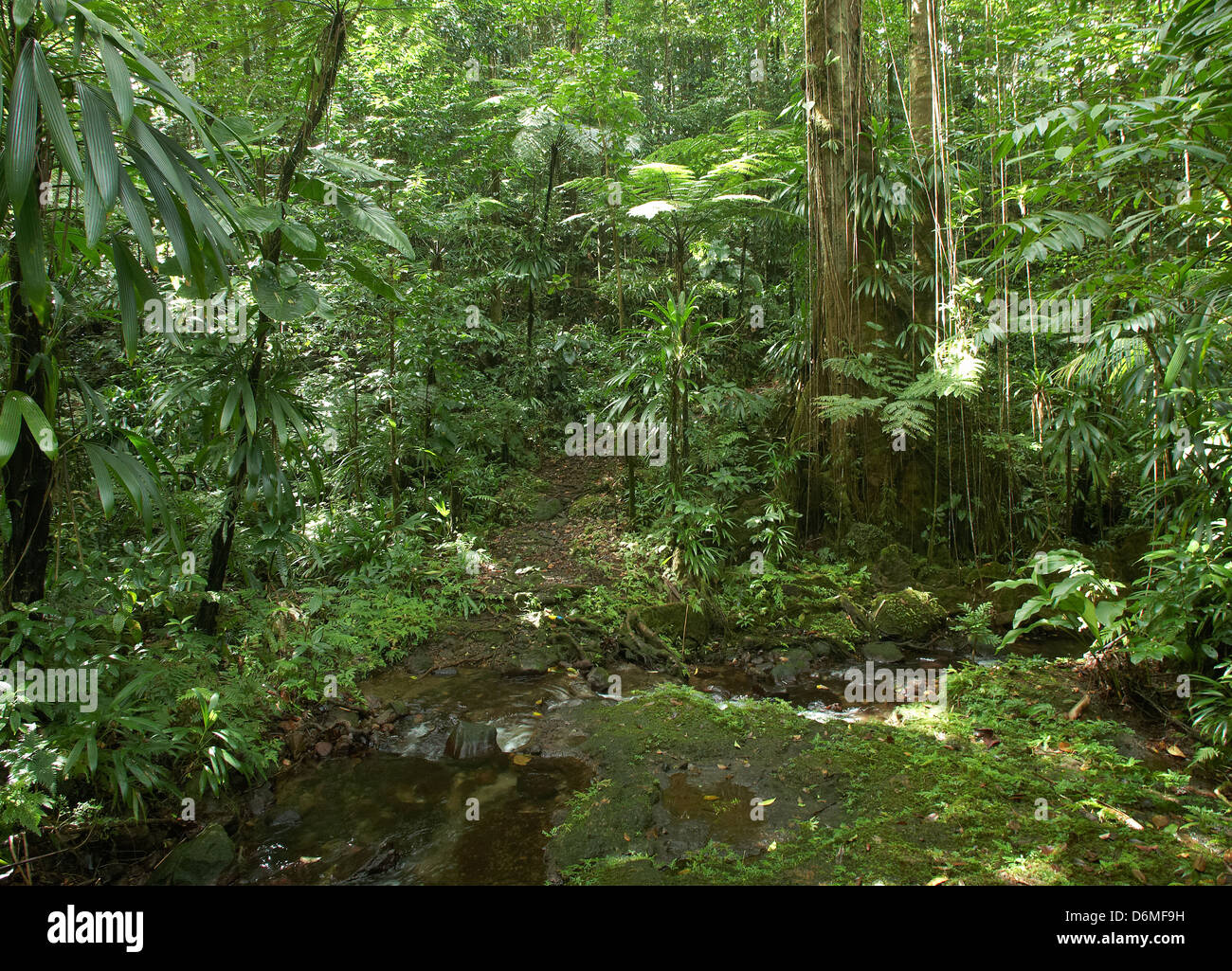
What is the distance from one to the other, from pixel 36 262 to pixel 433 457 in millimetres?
4876

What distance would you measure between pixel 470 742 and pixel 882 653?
3.08 m

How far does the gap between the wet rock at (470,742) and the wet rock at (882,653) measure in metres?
2.85

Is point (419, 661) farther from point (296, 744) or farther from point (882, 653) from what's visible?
point (882, 653)

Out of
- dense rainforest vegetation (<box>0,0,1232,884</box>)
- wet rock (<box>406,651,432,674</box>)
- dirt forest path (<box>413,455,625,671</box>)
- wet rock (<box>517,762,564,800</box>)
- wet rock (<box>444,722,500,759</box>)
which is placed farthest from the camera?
dirt forest path (<box>413,455,625,671</box>)

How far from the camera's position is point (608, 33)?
9.73 m

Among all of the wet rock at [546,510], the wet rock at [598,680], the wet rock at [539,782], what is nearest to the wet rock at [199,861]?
the wet rock at [539,782]

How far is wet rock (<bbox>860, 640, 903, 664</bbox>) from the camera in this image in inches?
191

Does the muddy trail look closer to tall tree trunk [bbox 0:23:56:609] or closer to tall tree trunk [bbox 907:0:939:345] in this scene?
tall tree trunk [bbox 0:23:56:609]

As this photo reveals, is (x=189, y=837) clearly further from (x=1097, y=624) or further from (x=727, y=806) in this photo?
(x=1097, y=624)

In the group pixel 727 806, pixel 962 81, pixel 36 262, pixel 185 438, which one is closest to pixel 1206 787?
pixel 727 806

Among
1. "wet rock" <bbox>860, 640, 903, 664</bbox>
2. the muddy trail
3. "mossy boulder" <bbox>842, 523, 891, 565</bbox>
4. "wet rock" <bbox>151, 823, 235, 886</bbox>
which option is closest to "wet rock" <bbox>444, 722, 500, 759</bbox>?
the muddy trail

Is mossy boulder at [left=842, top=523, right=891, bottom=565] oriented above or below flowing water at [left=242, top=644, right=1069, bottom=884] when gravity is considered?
above

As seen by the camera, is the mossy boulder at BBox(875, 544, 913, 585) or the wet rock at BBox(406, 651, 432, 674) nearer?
the wet rock at BBox(406, 651, 432, 674)

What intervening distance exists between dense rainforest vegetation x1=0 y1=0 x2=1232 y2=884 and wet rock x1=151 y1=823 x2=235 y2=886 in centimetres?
1
